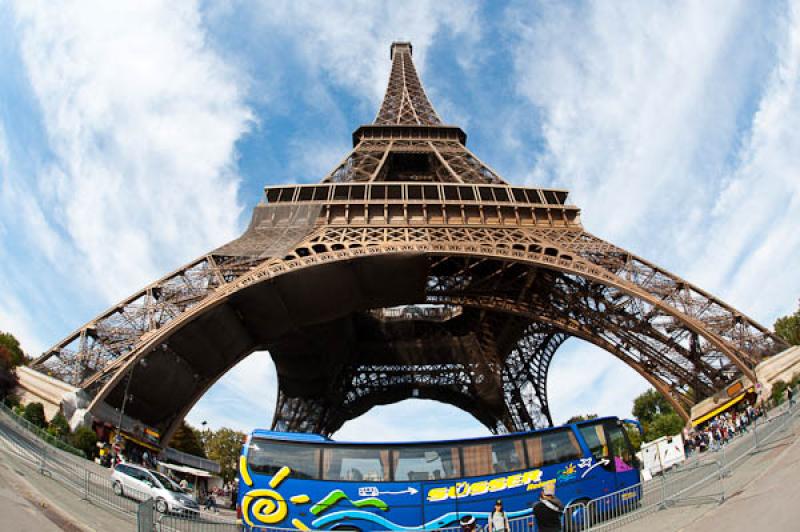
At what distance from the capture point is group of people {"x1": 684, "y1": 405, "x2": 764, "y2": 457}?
21359 mm

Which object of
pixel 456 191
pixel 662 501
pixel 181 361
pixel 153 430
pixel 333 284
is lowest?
pixel 662 501

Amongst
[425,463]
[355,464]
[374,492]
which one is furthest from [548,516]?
[355,464]

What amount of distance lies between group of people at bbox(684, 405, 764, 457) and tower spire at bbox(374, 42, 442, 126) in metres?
28.0

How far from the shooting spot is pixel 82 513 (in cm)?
1247

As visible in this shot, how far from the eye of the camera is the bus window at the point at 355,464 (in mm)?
13680

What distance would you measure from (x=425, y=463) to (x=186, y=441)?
46.3 metres

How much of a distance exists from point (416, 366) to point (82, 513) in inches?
1455

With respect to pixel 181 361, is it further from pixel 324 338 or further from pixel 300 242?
pixel 324 338

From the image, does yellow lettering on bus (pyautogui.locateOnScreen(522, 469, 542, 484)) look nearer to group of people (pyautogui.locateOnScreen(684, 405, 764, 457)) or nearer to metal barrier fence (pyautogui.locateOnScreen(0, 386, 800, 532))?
metal barrier fence (pyautogui.locateOnScreen(0, 386, 800, 532))

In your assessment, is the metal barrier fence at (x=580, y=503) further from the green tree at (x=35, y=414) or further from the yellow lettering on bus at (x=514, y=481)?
the yellow lettering on bus at (x=514, y=481)

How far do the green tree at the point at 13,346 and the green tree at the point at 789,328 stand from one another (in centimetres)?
4644

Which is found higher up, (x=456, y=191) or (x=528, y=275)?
(x=456, y=191)

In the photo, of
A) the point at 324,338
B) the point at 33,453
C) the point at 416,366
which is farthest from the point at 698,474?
the point at 416,366

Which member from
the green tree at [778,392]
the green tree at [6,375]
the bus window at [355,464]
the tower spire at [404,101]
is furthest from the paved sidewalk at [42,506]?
the tower spire at [404,101]
